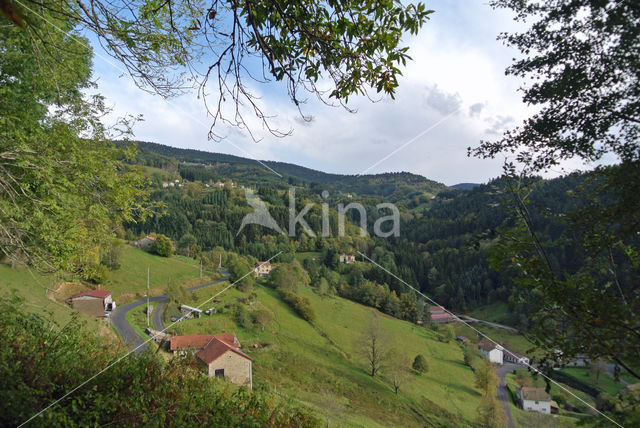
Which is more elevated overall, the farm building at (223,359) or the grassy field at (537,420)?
the farm building at (223,359)

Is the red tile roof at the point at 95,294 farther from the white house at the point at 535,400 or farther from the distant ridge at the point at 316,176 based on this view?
the distant ridge at the point at 316,176

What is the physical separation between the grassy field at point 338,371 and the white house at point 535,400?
2.97 m

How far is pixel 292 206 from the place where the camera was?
49719mm

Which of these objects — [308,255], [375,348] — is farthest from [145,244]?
[375,348]

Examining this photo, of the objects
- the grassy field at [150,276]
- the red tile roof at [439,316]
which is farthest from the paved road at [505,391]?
the grassy field at [150,276]

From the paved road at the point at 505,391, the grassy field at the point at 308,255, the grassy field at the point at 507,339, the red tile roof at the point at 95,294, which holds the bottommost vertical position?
the paved road at the point at 505,391

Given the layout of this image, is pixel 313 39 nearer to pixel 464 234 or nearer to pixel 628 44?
pixel 628 44

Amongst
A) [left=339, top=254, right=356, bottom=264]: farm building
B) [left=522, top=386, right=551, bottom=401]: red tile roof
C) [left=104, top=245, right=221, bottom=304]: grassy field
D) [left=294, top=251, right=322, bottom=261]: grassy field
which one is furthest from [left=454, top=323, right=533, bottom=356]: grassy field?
[left=294, top=251, right=322, bottom=261]: grassy field

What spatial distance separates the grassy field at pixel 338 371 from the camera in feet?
52.4

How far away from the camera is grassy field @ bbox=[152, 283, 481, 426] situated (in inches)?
629

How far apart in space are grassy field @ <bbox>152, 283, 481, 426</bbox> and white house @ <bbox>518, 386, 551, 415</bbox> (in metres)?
2.97

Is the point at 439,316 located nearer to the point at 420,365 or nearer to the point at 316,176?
the point at 420,365

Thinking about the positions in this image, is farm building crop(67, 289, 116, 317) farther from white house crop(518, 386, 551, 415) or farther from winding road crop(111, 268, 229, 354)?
white house crop(518, 386, 551, 415)

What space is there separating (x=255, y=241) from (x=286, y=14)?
5633 centimetres
